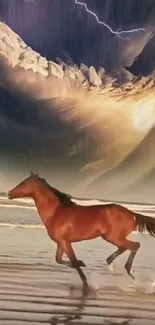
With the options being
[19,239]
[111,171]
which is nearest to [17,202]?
[19,239]

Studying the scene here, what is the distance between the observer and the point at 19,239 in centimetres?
108

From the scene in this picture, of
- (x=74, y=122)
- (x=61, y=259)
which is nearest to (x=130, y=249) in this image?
(x=61, y=259)

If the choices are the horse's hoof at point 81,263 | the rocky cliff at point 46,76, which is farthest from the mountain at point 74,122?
the horse's hoof at point 81,263

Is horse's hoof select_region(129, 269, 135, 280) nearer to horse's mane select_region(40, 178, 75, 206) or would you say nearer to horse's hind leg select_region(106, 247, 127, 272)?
horse's hind leg select_region(106, 247, 127, 272)

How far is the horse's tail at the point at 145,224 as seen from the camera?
109 cm

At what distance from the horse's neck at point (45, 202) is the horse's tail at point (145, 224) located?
0.44 ft

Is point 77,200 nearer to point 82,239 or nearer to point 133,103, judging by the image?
point 82,239

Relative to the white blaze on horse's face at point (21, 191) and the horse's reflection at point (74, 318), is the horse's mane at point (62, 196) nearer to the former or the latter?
the white blaze on horse's face at point (21, 191)

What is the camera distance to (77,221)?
1097 mm

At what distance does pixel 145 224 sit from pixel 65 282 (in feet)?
0.53

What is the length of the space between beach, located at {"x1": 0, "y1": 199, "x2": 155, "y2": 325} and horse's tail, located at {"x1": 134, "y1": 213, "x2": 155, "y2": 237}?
1 cm

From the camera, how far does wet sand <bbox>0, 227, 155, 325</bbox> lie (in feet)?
3.49

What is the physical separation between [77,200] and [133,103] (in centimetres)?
19

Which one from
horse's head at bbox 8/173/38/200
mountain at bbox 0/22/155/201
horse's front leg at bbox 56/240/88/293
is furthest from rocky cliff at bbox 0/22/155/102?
horse's front leg at bbox 56/240/88/293
